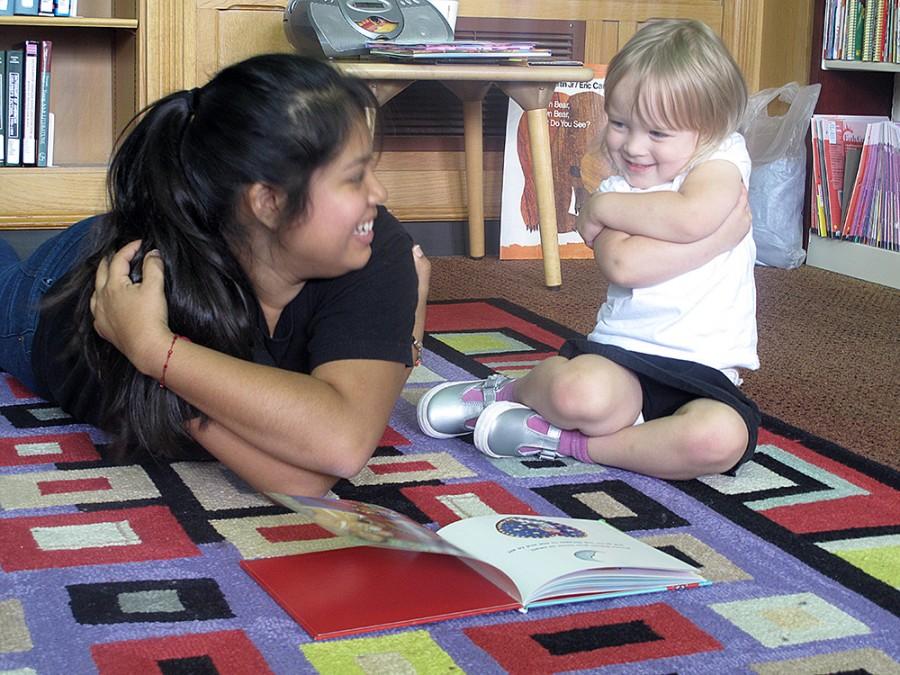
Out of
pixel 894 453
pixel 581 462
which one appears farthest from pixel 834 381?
→ pixel 581 462

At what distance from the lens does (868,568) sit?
992mm

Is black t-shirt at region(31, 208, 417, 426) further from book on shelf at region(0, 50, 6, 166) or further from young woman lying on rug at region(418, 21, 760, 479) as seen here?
book on shelf at region(0, 50, 6, 166)

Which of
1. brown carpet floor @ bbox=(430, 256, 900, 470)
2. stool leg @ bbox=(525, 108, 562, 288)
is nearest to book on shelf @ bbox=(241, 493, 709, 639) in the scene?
brown carpet floor @ bbox=(430, 256, 900, 470)

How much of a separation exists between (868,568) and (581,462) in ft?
1.13

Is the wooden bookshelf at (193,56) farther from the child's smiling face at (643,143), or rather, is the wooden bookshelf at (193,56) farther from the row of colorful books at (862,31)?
the child's smiling face at (643,143)

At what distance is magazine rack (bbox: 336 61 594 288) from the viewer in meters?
2.10

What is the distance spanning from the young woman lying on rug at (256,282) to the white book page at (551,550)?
0.14 meters

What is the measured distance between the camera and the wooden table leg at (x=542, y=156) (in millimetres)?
2203

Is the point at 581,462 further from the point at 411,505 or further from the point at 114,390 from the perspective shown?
the point at 114,390

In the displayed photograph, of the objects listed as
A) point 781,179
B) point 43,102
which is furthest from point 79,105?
point 781,179

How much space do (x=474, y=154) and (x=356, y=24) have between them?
45 cm

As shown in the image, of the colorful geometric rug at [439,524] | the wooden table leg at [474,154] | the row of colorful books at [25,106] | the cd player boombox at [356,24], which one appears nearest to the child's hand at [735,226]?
the colorful geometric rug at [439,524]

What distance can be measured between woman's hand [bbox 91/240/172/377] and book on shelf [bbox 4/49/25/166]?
1.35m

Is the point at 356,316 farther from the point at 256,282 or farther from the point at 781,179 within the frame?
the point at 781,179
